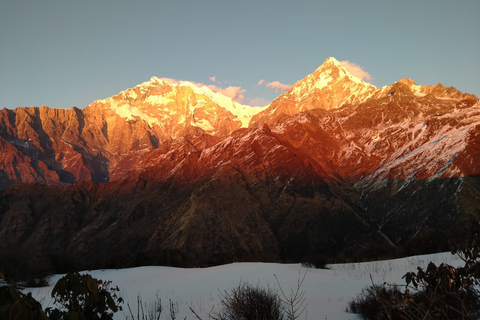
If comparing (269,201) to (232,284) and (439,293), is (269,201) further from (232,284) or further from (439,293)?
(439,293)

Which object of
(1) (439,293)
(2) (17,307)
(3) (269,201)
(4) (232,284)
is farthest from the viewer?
(3) (269,201)

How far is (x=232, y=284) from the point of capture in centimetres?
1598

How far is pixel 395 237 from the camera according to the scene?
112 metres

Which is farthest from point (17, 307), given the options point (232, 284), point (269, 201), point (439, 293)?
point (269, 201)

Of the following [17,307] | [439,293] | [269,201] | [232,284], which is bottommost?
[232,284]

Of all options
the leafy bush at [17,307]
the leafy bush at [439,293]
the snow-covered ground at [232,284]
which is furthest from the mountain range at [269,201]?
the leafy bush at [17,307]

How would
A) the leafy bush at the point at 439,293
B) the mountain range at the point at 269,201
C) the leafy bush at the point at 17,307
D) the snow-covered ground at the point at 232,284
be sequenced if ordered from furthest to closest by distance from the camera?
the mountain range at the point at 269,201 → the snow-covered ground at the point at 232,284 → the leafy bush at the point at 439,293 → the leafy bush at the point at 17,307

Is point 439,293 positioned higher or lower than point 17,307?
lower

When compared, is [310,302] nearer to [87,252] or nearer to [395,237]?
[395,237]

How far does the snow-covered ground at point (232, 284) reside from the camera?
1201 centimetres

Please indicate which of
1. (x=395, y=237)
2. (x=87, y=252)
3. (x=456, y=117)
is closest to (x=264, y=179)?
(x=395, y=237)

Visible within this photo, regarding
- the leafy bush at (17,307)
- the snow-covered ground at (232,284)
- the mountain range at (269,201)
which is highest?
the mountain range at (269,201)

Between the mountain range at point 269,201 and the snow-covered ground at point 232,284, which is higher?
the mountain range at point 269,201

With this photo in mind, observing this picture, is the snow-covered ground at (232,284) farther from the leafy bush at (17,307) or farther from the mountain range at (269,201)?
the mountain range at (269,201)
